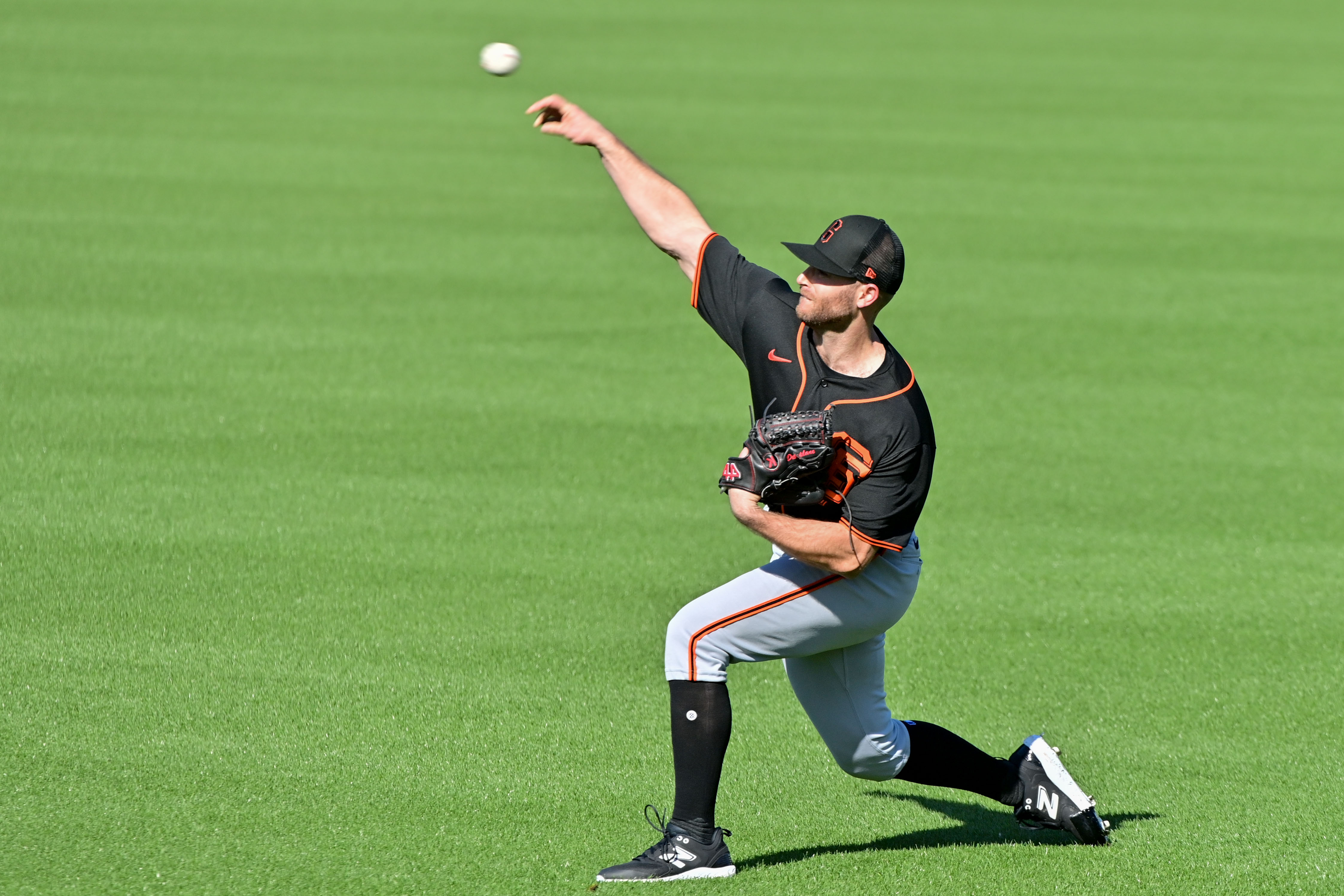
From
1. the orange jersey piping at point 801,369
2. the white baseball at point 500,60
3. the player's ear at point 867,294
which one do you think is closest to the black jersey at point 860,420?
the orange jersey piping at point 801,369

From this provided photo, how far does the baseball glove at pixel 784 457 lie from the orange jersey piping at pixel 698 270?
87 centimetres

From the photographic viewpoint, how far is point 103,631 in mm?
6980

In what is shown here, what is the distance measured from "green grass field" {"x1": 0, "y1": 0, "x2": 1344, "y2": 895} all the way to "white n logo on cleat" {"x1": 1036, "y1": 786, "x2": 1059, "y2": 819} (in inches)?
7.7

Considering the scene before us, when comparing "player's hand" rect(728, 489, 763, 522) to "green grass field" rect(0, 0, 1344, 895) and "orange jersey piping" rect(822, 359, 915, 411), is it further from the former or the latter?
"green grass field" rect(0, 0, 1344, 895)

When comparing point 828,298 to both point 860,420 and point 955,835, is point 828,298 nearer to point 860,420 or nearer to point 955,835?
point 860,420

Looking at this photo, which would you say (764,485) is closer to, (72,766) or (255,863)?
(255,863)

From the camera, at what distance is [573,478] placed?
9266 millimetres

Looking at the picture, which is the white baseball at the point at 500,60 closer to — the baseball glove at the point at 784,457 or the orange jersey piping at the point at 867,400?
the orange jersey piping at the point at 867,400

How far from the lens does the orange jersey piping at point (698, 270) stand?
5625mm

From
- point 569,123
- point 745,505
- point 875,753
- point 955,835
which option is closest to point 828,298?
point 745,505

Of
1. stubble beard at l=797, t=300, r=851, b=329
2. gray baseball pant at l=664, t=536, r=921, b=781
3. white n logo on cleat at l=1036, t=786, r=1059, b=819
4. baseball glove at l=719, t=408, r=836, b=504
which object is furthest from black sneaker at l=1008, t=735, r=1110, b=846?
stubble beard at l=797, t=300, r=851, b=329

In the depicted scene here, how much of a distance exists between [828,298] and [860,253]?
17 cm

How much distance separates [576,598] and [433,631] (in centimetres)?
77

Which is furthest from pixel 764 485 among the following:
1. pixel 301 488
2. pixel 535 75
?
pixel 535 75
